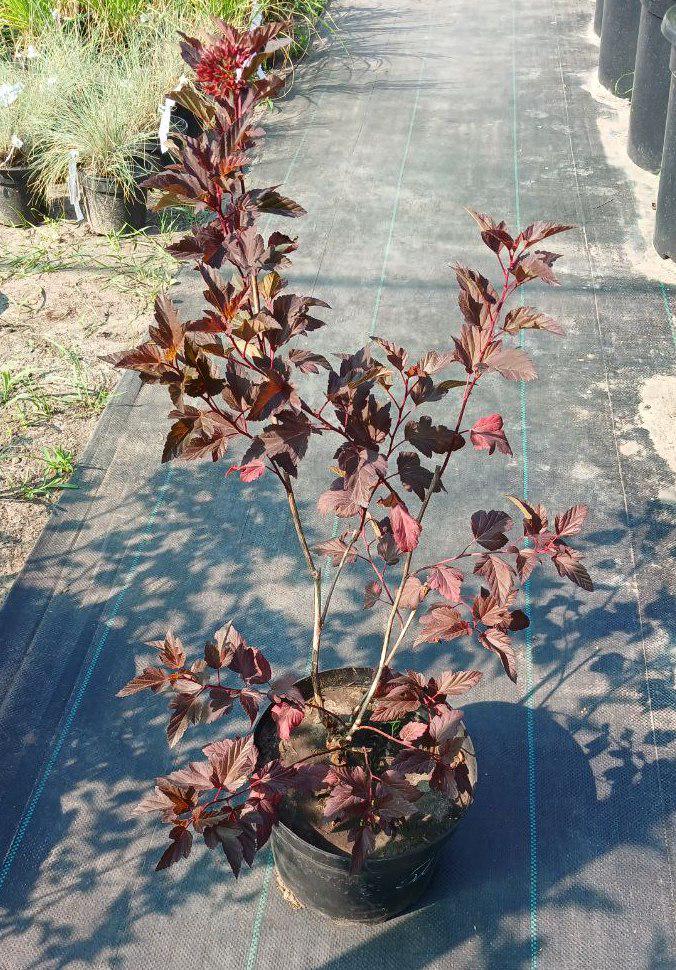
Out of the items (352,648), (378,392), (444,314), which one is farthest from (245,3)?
(352,648)

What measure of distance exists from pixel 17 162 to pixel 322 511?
3.96 metres

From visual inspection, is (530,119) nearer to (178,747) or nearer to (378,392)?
(378,392)

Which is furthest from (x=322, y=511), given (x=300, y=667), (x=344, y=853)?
(x=300, y=667)

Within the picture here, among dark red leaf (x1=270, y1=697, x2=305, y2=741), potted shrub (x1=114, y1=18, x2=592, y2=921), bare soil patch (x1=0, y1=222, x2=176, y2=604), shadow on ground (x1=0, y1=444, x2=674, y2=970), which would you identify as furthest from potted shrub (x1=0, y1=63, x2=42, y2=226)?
dark red leaf (x1=270, y1=697, x2=305, y2=741)

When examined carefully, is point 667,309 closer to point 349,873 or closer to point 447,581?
point 447,581

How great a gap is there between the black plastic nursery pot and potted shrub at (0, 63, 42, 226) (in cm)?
358

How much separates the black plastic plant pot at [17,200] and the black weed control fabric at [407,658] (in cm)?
119

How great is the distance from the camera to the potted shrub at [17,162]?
4.56 m

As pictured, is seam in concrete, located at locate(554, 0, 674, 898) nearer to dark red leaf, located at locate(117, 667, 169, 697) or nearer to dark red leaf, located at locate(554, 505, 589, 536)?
dark red leaf, located at locate(554, 505, 589, 536)

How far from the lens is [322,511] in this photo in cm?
142

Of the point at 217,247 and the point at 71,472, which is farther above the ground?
the point at 217,247

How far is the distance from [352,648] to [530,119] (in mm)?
3959

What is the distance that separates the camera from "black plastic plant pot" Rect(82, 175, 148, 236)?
→ 14.6 feet

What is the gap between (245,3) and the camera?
5.83 meters
